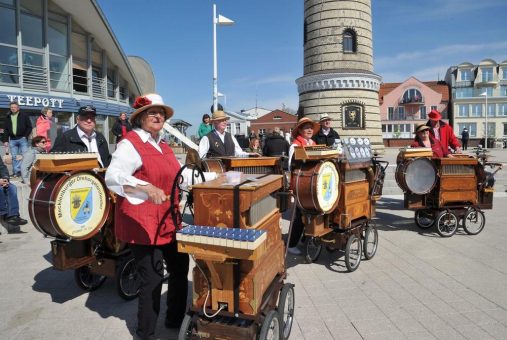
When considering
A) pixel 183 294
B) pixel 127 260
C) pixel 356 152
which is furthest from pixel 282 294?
pixel 356 152

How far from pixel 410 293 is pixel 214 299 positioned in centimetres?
262

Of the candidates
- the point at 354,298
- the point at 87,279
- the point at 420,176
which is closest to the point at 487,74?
the point at 420,176

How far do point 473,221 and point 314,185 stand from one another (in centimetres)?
453

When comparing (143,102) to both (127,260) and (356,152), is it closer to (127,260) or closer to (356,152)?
(127,260)

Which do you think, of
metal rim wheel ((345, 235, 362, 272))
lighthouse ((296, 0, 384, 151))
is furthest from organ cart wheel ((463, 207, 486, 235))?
lighthouse ((296, 0, 384, 151))

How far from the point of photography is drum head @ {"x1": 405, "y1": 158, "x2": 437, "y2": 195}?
20.4 ft

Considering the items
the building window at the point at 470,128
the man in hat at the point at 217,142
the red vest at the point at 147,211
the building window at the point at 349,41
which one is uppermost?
the building window at the point at 349,41

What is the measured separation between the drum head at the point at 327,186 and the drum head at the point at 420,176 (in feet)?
7.63

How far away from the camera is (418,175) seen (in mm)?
6262

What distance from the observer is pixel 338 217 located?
15.2ft

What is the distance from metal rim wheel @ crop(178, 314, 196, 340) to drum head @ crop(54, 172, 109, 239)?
4.74ft

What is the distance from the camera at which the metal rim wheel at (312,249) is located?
509 centimetres

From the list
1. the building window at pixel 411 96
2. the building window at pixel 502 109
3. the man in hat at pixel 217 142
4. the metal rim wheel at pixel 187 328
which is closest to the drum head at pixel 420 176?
the man in hat at pixel 217 142

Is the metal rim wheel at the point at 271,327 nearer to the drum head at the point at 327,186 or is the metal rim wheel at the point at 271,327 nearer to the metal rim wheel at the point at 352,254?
the drum head at the point at 327,186
